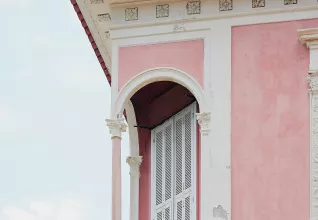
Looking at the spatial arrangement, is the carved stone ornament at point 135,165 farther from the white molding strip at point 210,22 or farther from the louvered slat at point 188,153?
the white molding strip at point 210,22

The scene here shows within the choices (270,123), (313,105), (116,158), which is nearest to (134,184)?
(116,158)

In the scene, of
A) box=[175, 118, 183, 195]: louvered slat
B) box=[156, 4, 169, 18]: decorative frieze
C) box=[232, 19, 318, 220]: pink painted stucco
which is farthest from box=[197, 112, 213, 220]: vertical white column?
box=[156, 4, 169, 18]: decorative frieze

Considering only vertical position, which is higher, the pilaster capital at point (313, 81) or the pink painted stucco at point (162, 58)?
the pink painted stucco at point (162, 58)

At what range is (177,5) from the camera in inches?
707

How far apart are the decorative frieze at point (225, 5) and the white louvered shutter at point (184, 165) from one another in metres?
1.89

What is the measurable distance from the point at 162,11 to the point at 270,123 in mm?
2449

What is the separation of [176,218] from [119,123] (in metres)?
1.82

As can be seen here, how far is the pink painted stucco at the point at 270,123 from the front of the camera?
1686cm

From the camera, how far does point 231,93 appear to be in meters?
17.4

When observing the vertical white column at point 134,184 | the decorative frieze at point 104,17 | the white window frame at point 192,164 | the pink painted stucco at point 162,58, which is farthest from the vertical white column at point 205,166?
the decorative frieze at point 104,17

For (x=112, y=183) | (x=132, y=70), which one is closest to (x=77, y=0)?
(x=132, y=70)

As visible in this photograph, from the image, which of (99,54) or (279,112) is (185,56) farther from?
(99,54)

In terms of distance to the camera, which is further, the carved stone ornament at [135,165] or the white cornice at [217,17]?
the carved stone ornament at [135,165]

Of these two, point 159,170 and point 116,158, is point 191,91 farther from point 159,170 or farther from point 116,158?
point 159,170
